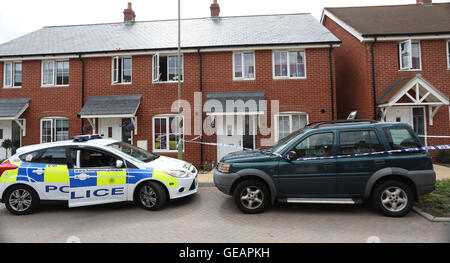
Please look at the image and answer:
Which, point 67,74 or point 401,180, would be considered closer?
point 401,180

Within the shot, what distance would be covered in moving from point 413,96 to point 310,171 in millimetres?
8303

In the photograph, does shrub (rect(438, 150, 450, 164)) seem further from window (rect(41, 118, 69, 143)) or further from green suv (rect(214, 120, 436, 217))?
window (rect(41, 118, 69, 143))

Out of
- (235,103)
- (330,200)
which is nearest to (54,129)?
(235,103)

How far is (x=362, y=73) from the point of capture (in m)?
10.4

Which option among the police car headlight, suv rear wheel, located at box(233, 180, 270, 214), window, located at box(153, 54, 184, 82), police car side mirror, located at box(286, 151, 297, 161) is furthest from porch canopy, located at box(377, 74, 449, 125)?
window, located at box(153, 54, 184, 82)

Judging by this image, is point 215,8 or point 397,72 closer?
point 397,72

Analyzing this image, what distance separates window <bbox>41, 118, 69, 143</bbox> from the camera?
1080cm

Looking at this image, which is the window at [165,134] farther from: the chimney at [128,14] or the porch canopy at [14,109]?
the chimney at [128,14]

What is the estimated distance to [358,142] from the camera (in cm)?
475

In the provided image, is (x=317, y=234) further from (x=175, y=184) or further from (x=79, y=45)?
(x=79, y=45)

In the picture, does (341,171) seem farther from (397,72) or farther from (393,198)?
(397,72)
